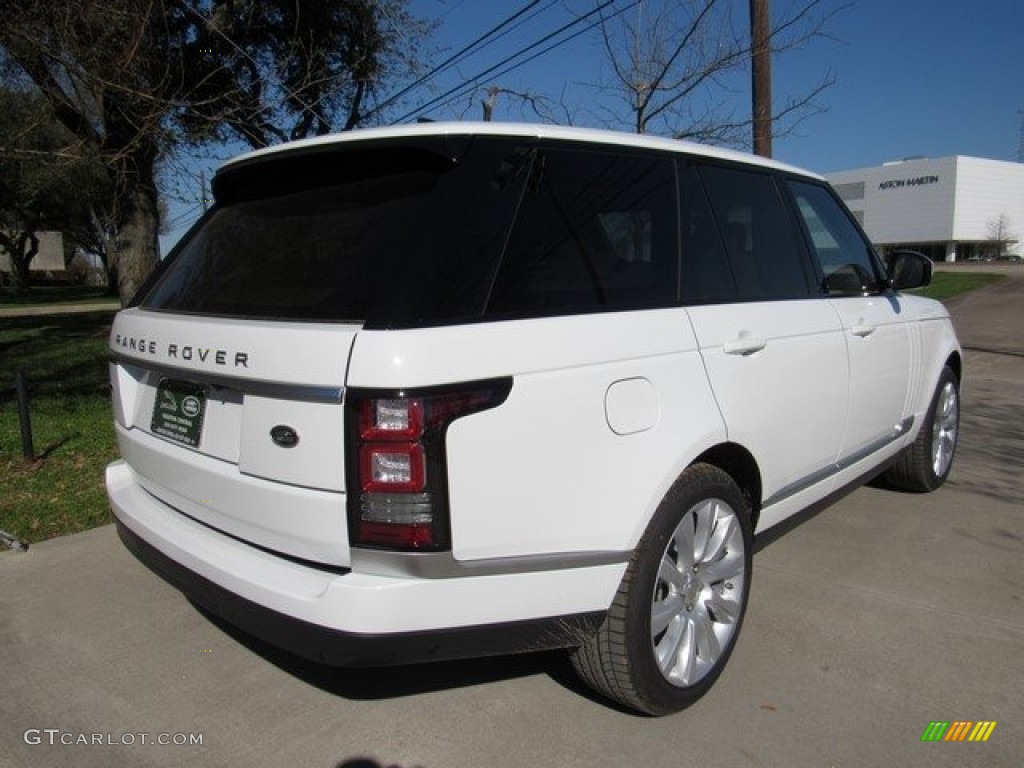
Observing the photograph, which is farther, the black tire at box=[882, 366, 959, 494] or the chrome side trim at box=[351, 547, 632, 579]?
the black tire at box=[882, 366, 959, 494]

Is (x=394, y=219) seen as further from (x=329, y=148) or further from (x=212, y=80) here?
(x=212, y=80)

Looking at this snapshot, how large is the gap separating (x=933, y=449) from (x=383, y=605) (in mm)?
4244

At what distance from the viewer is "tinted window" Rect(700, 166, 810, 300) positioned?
10.4ft

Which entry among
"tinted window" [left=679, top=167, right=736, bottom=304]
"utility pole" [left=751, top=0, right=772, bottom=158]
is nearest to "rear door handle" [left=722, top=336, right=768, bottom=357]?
"tinted window" [left=679, top=167, right=736, bottom=304]

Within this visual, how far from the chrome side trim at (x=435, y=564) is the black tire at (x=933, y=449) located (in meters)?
3.53

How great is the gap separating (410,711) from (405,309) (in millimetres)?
1489

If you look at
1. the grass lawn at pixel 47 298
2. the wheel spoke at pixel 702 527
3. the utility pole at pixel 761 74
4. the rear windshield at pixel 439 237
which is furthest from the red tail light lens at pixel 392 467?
the grass lawn at pixel 47 298

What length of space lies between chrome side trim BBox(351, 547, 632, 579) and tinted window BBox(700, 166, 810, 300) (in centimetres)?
145

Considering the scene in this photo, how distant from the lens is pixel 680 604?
2.71 m

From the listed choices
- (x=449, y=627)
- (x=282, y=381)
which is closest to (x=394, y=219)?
(x=282, y=381)

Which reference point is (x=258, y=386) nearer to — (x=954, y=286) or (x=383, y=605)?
(x=383, y=605)

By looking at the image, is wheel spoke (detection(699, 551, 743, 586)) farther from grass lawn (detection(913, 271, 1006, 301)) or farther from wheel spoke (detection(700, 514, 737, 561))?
grass lawn (detection(913, 271, 1006, 301))

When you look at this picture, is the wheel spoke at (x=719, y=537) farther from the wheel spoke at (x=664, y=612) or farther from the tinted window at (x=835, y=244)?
the tinted window at (x=835, y=244)

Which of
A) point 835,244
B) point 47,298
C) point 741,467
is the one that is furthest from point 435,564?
point 47,298
